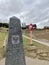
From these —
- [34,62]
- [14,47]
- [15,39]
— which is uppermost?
[15,39]

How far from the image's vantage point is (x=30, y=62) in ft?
43.4

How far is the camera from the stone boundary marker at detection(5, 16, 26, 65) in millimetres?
9461

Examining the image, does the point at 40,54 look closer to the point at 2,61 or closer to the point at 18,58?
the point at 2,61

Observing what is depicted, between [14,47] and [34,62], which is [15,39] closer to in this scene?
[14,47]

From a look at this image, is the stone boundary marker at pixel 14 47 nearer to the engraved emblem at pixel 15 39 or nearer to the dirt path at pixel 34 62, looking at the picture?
the engraved emblem at pixel 15 39

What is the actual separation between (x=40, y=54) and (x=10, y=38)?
230 inches

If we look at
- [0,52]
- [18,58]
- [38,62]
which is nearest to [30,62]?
[38,62]

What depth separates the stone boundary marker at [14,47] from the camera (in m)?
9.46

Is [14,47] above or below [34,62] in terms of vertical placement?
above

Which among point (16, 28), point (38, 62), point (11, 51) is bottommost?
point (38, 62)

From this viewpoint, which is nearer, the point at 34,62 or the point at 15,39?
the point at 15,39

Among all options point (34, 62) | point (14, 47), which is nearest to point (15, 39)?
point (14, 47)

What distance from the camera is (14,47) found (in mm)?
9453

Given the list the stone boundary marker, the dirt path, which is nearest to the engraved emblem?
the stone boundary marker
